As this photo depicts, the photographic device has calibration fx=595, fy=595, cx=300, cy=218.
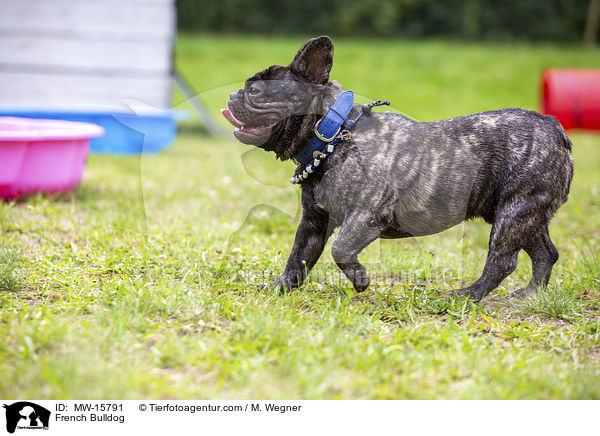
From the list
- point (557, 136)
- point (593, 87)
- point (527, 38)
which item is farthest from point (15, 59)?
point (527, 38)

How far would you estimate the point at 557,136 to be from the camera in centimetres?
305

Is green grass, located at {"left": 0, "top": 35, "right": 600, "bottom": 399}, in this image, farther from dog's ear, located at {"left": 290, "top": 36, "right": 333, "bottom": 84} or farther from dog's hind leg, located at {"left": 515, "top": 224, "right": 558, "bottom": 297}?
dog's ear, located at {"left": 290, "top": 36, "right": 333, "bottom": 84}

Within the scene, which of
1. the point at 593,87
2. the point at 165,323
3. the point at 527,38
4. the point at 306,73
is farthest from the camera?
the point at 527,38

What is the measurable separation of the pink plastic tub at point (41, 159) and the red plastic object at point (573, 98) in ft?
29.3

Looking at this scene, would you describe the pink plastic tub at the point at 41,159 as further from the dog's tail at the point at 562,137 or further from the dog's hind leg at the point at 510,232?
the dog's tail at the point at 562,137

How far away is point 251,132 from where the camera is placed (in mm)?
2951

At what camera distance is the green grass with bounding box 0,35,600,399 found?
7.48 ft

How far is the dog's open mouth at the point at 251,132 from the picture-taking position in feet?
9.64

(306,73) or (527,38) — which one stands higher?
(306,73)

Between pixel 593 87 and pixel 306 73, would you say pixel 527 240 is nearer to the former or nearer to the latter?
pixel 306 73

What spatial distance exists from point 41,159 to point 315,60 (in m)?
2.97

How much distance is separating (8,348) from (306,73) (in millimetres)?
1799
